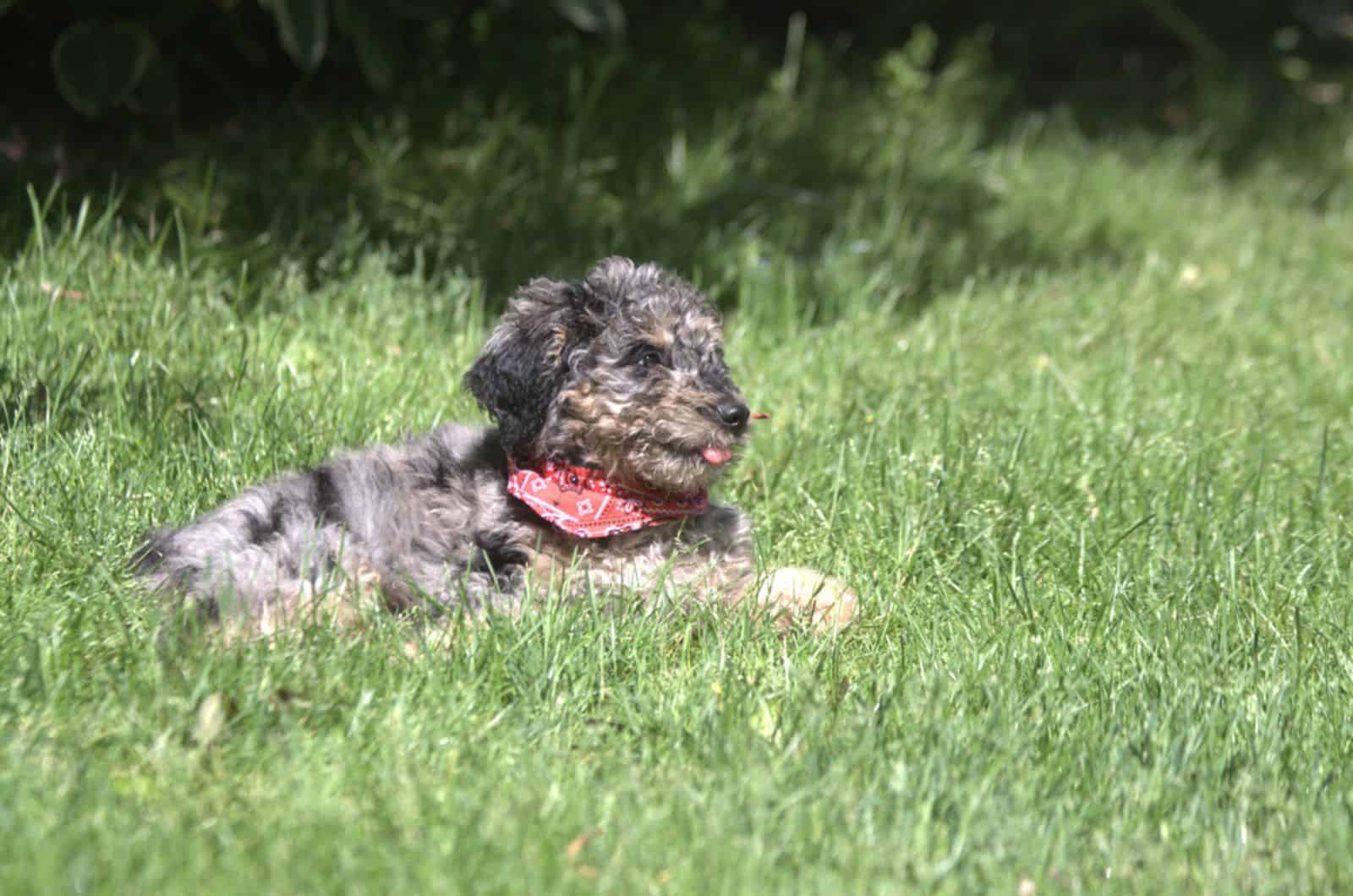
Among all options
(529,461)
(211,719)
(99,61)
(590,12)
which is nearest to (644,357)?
(529,461)

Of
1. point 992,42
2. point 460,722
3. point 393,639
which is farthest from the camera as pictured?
point 992,42

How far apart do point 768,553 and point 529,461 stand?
2.78ft

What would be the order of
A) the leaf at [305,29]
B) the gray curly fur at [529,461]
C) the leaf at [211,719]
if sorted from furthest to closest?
the leaf at [305,29] < the gray curly fur at [529,461] < the leaf at [211,719]

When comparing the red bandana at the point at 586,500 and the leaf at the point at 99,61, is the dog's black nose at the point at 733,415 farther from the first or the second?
the leaf at the point at 99,61

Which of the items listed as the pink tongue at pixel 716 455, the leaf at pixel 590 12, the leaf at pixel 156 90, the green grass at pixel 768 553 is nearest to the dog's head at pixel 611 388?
the pink tongue at pixel 716 455

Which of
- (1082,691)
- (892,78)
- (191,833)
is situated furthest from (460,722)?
(892,78)

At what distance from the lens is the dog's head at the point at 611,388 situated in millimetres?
4238

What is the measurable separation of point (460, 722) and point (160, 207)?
13.2ft

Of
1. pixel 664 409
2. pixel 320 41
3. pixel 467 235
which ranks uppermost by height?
pixel 320 41

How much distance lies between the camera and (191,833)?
114 inches

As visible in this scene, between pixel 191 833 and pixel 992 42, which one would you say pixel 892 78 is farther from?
pixel 191 833

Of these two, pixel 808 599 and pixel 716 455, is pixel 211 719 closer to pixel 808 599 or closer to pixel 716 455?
pixel 716 455

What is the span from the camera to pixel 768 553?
468 cm

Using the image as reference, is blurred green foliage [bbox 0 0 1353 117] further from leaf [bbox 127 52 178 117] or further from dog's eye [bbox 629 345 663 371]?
dog's eye [bbox 629 345 663 371]
